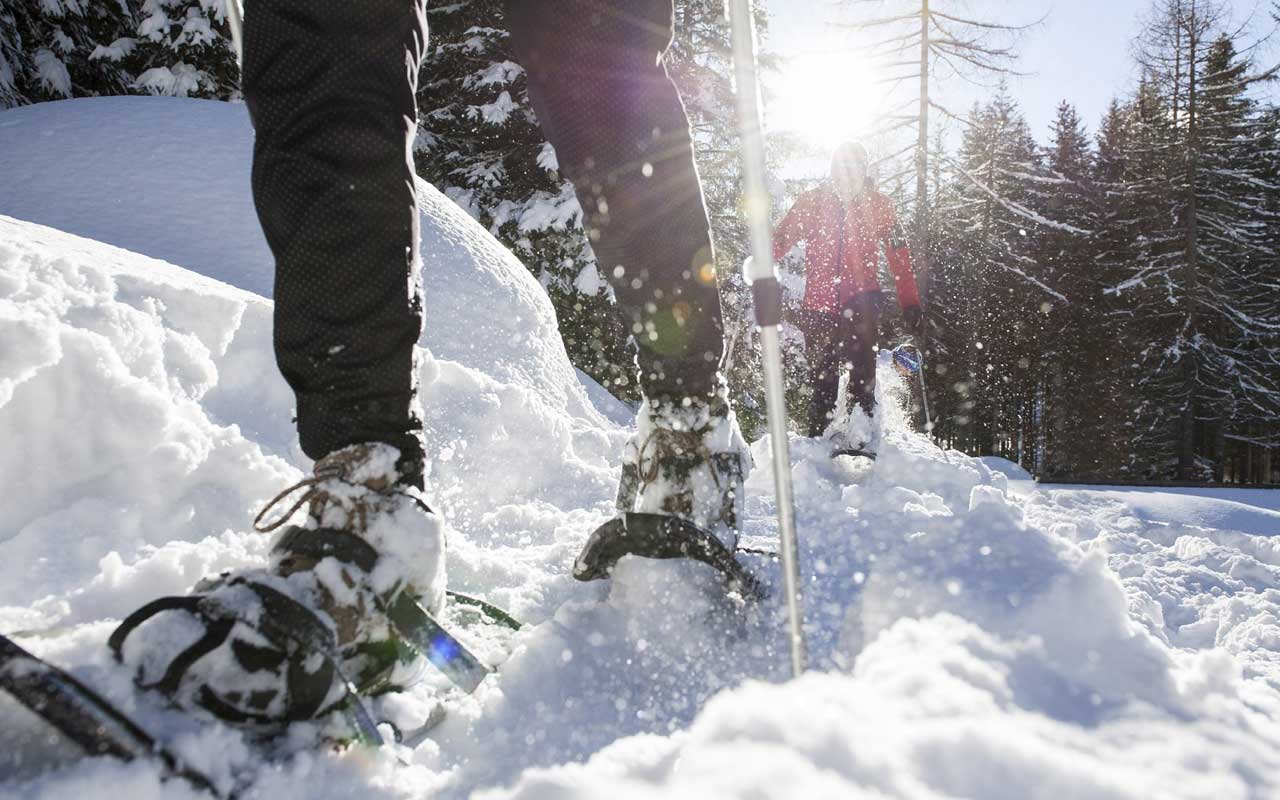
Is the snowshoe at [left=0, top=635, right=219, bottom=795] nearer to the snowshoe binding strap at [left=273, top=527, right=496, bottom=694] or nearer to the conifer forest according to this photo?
the snowshoe binding strap at [left=273, top=527, right=496, bottom=694]

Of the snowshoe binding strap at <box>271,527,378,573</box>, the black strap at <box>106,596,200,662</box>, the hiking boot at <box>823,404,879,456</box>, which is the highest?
the snowshoe binding strap at <box>271,527,378,573</box>

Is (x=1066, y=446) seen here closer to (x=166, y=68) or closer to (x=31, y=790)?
(x=166, y=68)

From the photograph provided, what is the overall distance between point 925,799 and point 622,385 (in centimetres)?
1059

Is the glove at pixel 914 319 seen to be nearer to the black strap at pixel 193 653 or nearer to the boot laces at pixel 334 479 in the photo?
the boot laces at pixel 334 479

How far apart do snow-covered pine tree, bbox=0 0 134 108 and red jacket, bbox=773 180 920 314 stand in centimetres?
1497

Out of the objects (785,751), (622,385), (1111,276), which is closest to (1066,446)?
(1111,276)

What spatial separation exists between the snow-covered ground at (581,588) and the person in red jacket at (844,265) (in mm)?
2616

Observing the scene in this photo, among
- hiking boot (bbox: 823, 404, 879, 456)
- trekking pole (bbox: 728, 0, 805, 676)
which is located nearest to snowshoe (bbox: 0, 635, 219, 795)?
trekking pole (bbox: 728, 0, 805, 676)

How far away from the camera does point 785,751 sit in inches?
22.9

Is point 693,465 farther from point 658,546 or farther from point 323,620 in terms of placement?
point 323,620

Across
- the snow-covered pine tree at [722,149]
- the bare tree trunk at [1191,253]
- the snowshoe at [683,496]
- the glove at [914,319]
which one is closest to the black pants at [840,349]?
the glove at [914,319]

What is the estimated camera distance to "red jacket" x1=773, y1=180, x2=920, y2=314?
6.38 metres

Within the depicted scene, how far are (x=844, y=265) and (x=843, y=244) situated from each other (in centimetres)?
21

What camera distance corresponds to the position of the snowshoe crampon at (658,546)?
131 centimetres
